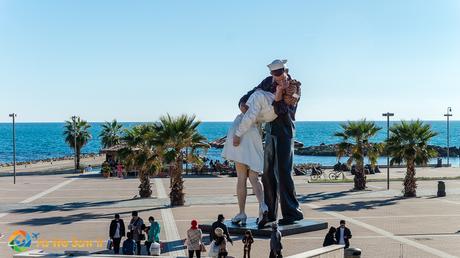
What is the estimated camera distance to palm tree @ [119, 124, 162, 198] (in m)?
32.6

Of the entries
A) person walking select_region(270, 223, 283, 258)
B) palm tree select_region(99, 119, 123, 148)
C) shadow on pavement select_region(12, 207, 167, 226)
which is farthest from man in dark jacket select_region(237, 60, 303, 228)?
palm tree select_region(99, 119, 123, 148)

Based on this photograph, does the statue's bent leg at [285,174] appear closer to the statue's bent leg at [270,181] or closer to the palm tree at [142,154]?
the statue's bent leg at [270,181]

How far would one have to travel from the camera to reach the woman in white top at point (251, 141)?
64.2 ft

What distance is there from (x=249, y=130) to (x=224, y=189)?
2084 cm

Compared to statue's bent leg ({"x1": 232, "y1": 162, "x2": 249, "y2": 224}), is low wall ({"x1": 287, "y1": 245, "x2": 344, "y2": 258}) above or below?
below

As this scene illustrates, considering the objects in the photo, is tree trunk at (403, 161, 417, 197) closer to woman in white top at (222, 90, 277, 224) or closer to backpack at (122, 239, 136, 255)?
woman in white top at (222, 90, 277, 224)

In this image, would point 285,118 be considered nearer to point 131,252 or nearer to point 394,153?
point 131,252

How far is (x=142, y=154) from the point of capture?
33.5 meters

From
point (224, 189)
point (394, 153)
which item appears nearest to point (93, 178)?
point (224, 189)

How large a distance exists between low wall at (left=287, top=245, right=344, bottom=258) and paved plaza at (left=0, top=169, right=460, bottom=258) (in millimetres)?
3559

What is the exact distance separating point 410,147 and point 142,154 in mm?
14979

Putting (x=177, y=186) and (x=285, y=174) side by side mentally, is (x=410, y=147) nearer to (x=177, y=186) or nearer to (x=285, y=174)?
(x=177, y=186)

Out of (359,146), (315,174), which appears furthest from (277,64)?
(315,174)

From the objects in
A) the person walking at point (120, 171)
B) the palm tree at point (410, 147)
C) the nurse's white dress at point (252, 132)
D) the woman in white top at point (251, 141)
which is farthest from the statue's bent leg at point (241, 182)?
the person walking at point (120, 171)
